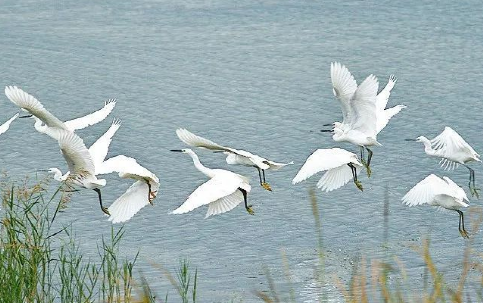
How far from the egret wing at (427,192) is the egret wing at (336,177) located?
0.74 m

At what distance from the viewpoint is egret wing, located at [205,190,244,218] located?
24.7ft

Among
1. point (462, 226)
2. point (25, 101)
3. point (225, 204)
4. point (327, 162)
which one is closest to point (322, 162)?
point (327, 162)

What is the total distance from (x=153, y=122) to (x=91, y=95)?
164cm

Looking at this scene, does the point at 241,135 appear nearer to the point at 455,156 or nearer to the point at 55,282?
the point at 455,156

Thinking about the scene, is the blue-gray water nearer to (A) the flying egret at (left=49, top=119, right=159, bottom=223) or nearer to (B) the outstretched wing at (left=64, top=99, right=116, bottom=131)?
(A) the flying egret at (left=49, top=119, right=159, bottom=223)

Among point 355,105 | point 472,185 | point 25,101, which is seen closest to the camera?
point 25,101

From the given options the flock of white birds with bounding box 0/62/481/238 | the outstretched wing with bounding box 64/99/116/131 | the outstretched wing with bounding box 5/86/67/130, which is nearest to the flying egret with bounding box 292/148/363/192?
the flock of white birds with bounding box 0/62/481/238

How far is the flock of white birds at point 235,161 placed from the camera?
21.9 ft

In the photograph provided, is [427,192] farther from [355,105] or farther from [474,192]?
[474,192]

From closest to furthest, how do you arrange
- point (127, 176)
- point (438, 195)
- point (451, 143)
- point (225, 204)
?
point (127, 176)
point (225, 204)
point (438, 195)
point (451, 143)

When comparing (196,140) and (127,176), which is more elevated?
(196,140)

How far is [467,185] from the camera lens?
32.7ft

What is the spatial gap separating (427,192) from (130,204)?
7.57 feet

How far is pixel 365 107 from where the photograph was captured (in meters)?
8.91
